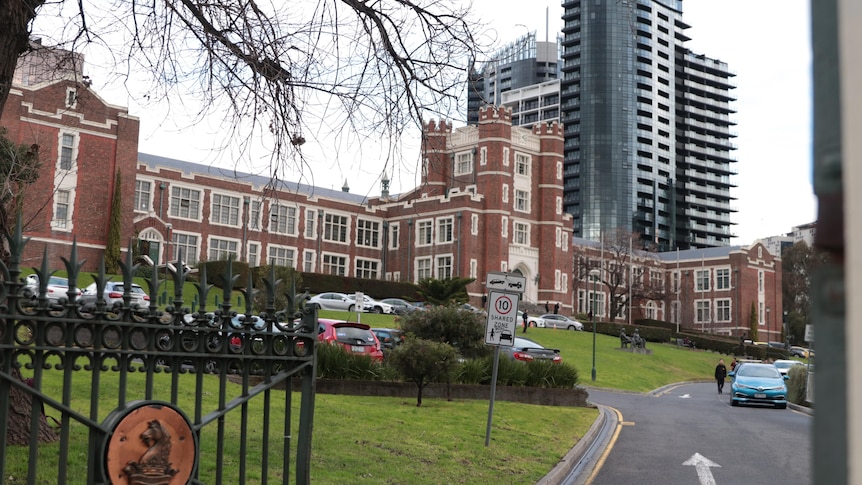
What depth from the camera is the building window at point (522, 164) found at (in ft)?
241

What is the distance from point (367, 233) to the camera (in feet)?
246

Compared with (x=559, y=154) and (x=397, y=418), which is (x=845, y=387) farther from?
(x=559, y=154)

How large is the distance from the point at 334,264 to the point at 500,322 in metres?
59.0

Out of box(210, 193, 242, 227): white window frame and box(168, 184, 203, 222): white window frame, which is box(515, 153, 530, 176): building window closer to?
box(210, 193, 242, 227): white window frame

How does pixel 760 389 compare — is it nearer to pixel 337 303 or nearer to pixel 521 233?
pixel 337 303

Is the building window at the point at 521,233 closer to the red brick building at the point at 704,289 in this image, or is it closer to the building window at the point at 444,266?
the building window at the point at 444,266

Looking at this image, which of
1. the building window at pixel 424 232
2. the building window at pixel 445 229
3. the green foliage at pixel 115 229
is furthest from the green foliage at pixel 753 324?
the green foliage at pixel 115 229

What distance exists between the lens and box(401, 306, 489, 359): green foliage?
2275 centimetres

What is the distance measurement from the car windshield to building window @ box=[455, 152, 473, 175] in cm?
4603

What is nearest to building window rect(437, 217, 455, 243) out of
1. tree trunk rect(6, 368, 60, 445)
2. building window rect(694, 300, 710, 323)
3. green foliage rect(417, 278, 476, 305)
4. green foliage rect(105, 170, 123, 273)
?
green foliage rect(417, 278, 476, 305)

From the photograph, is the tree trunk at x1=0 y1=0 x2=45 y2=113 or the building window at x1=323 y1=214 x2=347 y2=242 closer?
the tree trunk at x1=0 y1=0 x2=45 y2=113

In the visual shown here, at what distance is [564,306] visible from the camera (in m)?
74.6

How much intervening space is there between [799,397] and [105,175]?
137 feet

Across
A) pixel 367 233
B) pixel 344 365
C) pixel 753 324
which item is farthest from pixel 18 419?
pixel 753 324
